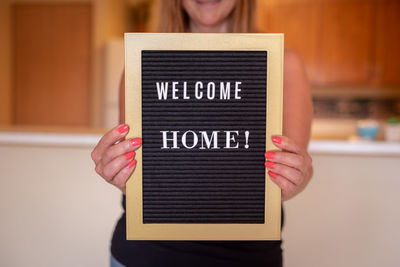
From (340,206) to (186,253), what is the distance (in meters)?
0.94

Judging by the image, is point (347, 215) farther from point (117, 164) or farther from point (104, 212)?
point (117, 164)

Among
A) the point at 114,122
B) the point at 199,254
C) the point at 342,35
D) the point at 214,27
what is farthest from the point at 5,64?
the point at 199,254

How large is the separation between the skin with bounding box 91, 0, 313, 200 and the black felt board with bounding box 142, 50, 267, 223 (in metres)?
0.03

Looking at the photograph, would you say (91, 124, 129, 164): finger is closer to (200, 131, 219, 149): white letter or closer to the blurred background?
(200, 131, 219, 149): white letter

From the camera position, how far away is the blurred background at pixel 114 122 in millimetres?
1488

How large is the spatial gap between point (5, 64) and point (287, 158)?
4049 millimetres

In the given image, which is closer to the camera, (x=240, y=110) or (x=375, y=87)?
(x=240, y=110)

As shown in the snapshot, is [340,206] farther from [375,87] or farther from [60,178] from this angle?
[375,87]

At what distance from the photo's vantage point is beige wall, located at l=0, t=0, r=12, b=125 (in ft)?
12.5

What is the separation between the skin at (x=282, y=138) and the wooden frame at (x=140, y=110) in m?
0.02

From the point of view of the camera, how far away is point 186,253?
0.79 metres

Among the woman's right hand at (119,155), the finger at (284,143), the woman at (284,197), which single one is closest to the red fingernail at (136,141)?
the woman's right hand at (119,155)

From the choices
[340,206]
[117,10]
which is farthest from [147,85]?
[117,10]

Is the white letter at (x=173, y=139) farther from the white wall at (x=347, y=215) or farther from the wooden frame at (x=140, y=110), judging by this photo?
the white wall at (x=347, y=215)
